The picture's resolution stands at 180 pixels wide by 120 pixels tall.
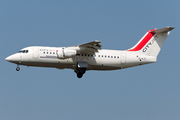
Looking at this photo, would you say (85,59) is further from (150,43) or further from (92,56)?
(150,43)

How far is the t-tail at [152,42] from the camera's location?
2541cm

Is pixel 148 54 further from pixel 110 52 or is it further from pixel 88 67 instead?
pixel 88 67

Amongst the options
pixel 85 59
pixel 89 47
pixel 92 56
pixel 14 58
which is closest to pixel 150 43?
pixel 92 56

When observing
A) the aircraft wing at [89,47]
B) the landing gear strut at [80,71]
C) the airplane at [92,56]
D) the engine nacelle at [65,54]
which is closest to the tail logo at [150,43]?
the airplane at [92,56]

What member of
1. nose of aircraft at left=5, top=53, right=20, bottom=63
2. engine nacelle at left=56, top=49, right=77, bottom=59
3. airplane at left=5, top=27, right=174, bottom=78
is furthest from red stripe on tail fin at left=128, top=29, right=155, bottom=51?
nose of aircraft at left=5, top=53, right=20, bottom=63

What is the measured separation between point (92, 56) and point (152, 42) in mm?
5328

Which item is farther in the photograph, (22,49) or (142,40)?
(142,40)

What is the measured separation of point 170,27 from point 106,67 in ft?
19.6

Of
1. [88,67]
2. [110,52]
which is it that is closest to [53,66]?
[88,67]

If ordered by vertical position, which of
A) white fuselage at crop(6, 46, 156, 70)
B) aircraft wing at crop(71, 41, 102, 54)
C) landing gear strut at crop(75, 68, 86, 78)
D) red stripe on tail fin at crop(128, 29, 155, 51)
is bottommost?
landing gear strut at crop(75, 68, 86, 78)

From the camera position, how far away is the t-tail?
25.4 m

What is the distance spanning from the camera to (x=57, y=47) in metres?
23.9

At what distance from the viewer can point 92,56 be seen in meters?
24.0

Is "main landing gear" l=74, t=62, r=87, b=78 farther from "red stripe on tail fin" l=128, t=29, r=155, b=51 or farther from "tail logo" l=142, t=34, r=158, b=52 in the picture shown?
"tail logo" l=142, t=34, r=158, b=52
